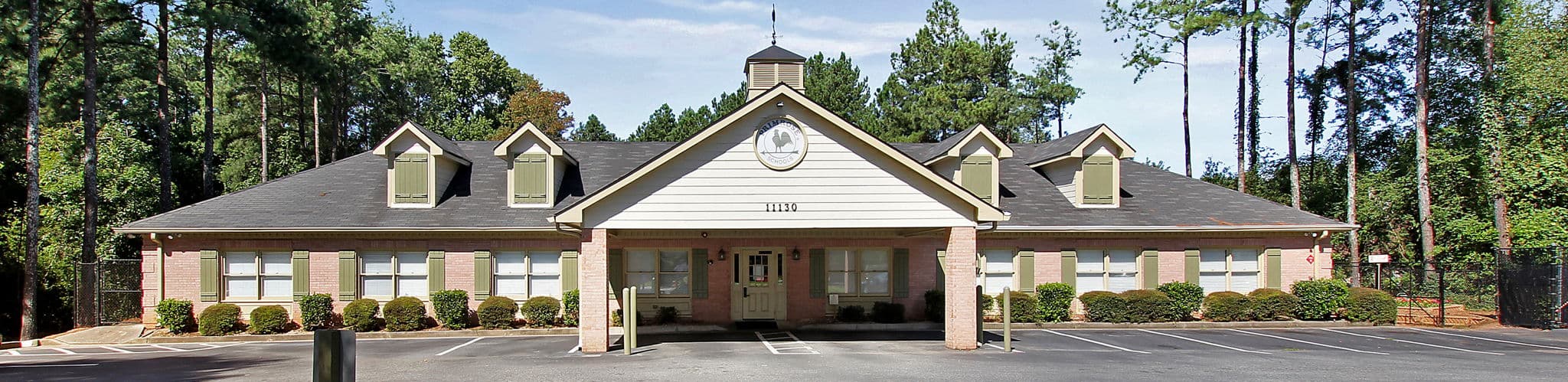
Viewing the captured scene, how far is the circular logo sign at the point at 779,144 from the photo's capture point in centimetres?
1611

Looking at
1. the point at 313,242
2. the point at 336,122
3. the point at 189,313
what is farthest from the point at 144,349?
the point at 336,122

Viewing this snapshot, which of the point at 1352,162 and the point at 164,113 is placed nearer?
the point at 164,113

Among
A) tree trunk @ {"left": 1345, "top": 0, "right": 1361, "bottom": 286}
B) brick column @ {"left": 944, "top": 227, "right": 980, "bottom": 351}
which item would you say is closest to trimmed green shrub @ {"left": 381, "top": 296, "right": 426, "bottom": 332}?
brick column @ {"left": 944, "top": 227, "right": 980, "bottom": 351}

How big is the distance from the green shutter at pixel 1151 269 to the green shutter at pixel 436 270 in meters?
16.4

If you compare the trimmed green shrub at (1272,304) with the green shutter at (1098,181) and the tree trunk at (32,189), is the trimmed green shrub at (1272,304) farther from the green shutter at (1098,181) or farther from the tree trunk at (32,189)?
the tree trunk at (32,189)

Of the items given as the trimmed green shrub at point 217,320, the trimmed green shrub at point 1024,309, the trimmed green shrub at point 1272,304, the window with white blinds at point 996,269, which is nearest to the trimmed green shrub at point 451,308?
the trimmed green shrub at point 217,320

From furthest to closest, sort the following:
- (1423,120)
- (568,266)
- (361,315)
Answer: (1423,120)
(568,266)
(361,315)

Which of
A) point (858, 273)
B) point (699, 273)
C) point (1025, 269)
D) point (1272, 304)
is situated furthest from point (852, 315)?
point (1272, 304)

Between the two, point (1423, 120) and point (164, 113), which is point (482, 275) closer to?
point (164, 113)

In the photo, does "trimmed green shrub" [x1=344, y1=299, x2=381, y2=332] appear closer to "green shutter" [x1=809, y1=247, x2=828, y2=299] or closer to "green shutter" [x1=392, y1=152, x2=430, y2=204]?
"green shutter" [x1=392, y1=152, x2=430, y2=204]

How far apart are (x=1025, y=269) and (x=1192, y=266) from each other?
4.16 metres

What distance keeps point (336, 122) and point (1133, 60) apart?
118 feet

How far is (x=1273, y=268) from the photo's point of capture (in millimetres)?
23219

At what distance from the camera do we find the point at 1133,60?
38844 millimetres
